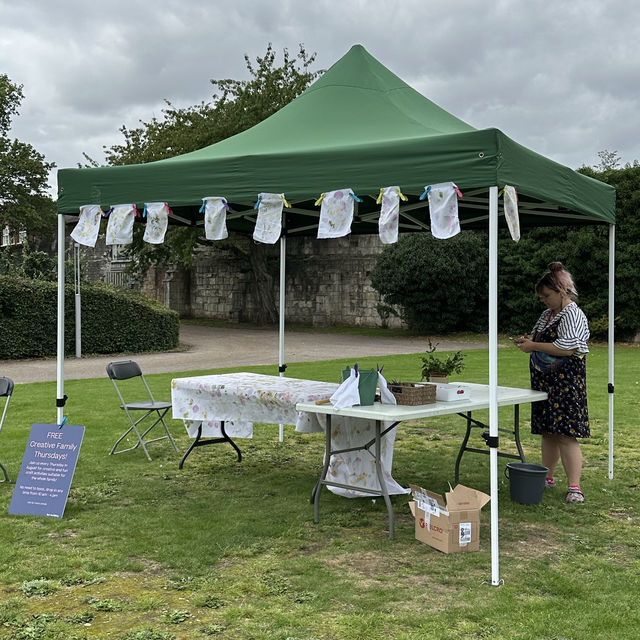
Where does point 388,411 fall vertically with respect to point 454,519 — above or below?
above

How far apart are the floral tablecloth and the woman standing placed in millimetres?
1069

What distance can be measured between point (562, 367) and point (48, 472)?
11.3 ft

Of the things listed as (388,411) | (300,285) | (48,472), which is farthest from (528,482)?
(300,285)

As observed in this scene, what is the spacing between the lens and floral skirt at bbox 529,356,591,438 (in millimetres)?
4949

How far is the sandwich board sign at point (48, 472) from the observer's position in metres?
4.75

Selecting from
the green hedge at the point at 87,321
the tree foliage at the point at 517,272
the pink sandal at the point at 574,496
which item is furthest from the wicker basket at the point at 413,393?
the tree foliage at the point at 517,272

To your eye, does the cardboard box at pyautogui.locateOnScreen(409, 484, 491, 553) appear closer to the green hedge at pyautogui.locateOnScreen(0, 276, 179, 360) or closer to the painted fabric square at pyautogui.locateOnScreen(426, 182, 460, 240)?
the painted fabric square at pyautogui.locateOnScreen(426, 182, 460, 240)

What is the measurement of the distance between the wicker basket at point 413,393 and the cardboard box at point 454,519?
21.2 inches

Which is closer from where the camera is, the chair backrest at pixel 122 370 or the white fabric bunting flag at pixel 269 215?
the white fabric bunting flag at pixel 269 215

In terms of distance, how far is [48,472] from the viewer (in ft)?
15.9

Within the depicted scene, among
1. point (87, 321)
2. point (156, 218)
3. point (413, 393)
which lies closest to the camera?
point (413, 393)

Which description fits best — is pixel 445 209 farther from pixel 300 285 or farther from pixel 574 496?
pixel 300 285

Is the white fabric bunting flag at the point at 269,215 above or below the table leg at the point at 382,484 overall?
above

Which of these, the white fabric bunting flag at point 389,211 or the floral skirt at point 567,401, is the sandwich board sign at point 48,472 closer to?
the white fabric bunting flag at point 389,211
